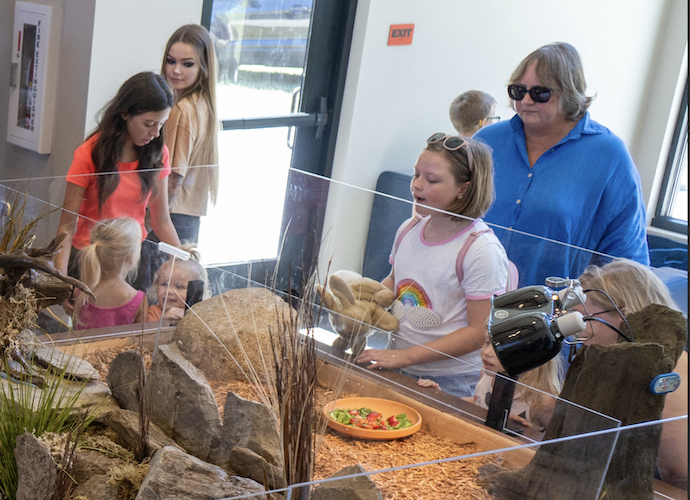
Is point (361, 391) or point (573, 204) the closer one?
point (361, 391)

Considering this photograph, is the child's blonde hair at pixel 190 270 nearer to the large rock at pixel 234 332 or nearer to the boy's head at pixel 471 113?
the large rock at pixel 234 332

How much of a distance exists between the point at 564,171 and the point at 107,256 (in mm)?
1307

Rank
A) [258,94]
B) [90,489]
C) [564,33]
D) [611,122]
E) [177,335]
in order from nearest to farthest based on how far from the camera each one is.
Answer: [90,489] < [177,335] < [258,94] < [564,33] < [611,122]

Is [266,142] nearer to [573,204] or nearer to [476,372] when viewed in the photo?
[573,204]

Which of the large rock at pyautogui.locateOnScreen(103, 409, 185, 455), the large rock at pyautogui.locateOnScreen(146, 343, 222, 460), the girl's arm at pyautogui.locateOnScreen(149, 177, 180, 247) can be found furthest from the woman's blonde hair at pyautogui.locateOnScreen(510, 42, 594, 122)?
the large rock at pyautogui.locateOnScreen(103, 409, 185, 455)

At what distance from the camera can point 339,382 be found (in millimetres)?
1217

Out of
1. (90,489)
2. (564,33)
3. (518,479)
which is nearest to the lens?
(518,479)

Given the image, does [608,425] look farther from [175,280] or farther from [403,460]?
[175,280]

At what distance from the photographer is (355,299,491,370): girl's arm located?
130 cm

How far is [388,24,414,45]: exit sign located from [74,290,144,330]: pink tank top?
308cm

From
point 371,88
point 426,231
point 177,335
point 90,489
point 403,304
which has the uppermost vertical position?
point 371,88

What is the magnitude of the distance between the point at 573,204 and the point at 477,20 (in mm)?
2857

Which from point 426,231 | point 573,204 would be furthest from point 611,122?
point 426,231

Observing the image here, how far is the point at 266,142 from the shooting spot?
13.4 ft
